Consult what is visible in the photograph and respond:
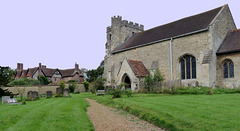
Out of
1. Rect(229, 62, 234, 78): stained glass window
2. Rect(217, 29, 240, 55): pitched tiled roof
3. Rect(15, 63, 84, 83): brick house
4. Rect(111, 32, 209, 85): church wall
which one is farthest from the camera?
Rect(15, 63, 84, 83): brick house

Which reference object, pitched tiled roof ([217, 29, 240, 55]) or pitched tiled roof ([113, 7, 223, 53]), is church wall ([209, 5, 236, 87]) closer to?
pitched tiled roof ([217, 29, 240, 55])

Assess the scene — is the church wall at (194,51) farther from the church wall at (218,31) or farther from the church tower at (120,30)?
the church tower at (120,30)

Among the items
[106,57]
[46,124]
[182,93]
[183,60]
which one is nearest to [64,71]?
[106,57]

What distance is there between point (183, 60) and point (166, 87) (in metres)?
6.37

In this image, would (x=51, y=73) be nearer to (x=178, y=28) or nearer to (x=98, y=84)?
(x=98, y=84)

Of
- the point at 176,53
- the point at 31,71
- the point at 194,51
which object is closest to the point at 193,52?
the point at 194,51

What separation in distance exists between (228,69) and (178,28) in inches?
331

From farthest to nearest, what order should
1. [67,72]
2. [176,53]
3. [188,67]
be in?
1. [67,72]
2. [176,53]
3. [188,67]

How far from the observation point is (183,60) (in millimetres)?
25234

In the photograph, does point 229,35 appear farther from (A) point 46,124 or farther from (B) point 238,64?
(A) point 46,124

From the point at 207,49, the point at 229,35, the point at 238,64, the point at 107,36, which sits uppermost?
the point at 107,36

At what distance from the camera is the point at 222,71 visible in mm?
22531

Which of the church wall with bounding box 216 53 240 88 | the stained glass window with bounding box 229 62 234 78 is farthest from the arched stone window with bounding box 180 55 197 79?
the stained glass window with bounding box 229 62 234 78

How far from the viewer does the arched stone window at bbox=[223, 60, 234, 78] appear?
861 inches
